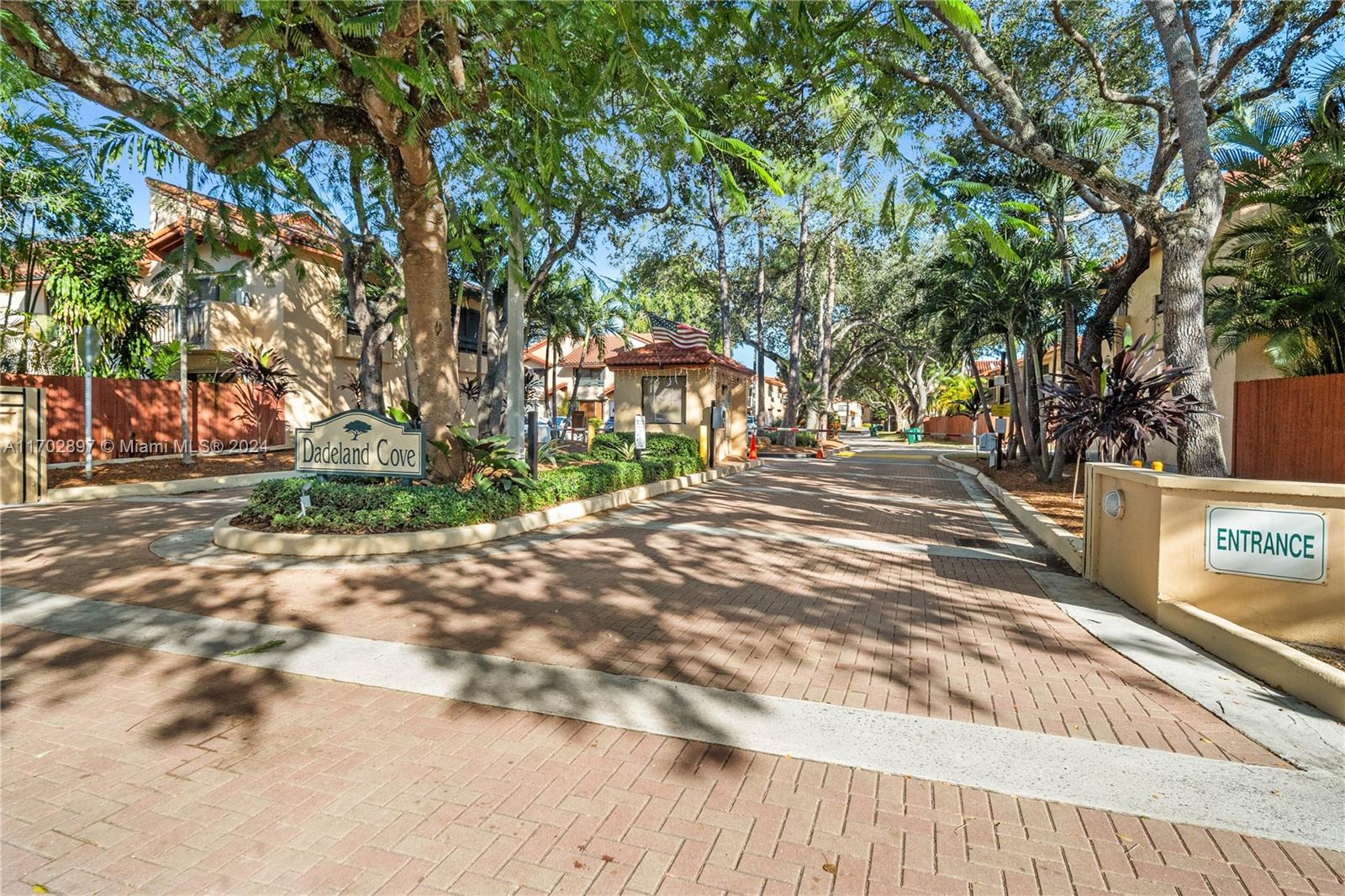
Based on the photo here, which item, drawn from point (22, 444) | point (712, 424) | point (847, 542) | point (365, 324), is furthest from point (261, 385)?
point (847, 542)

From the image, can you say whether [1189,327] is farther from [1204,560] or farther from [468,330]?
[468,330]

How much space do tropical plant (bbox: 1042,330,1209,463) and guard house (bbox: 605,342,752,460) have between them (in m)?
9.06

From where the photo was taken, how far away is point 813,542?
8.73 metres

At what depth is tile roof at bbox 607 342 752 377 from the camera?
18269mm

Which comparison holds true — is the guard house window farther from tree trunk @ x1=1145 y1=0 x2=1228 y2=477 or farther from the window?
tree trunk @ x1=1145 y1=0 x2=1228 y2=477

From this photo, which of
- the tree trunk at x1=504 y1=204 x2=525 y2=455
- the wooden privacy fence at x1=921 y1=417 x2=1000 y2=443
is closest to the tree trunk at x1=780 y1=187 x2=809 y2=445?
the tree trunk at x1=504 y1=204 x2=525 y2=455

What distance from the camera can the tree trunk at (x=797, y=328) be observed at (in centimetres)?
2677

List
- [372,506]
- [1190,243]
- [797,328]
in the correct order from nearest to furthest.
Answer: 1. [372,506]
2. [1190,243]
3. [797,328]

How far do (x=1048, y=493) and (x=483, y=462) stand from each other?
10723mm

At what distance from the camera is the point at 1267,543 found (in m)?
4.86

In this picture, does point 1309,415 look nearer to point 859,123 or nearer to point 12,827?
point 859,123

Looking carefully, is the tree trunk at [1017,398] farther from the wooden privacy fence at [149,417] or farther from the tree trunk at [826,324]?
the wooden privacy fence at [149,417]

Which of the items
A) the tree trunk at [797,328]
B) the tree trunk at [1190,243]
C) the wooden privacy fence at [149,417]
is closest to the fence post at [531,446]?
the tree trunk at [1190,243]

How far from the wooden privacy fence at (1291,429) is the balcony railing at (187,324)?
23838 millimetres
